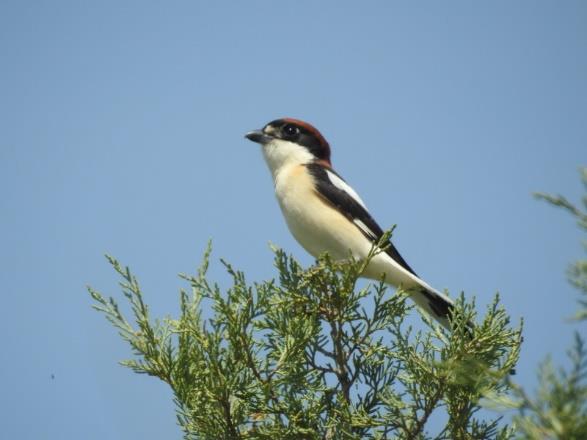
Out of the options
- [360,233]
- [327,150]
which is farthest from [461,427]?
[327,150]

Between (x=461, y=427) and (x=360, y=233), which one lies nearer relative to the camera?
(x=461, y=427)

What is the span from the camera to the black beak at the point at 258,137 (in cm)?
566

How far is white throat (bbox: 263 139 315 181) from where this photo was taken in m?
5.48

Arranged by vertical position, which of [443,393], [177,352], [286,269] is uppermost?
[286,269]

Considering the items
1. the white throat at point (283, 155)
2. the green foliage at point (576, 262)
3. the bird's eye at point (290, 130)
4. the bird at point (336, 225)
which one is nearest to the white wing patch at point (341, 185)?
the bird at point (336, 225)

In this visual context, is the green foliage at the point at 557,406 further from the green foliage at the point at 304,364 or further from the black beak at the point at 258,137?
the black beak at the point at 258,137

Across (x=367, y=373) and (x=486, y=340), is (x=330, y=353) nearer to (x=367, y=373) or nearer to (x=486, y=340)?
(x=367, y=373)

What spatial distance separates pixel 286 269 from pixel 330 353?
58 cm

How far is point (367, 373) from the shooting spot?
3.39 meters

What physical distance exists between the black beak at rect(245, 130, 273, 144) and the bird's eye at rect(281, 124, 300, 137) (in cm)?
14

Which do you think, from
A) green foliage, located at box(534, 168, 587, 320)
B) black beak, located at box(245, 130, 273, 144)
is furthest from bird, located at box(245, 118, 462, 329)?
green foliage, located at box(534, 168, 587, 320)

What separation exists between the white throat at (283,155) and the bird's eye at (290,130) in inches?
3.7

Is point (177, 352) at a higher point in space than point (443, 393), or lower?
higher

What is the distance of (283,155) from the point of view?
18.2 feet
